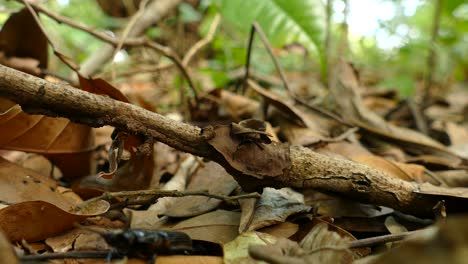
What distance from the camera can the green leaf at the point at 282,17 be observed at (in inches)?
111

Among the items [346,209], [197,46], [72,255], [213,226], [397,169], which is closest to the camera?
[72,255]

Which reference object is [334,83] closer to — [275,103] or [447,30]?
[275,103]

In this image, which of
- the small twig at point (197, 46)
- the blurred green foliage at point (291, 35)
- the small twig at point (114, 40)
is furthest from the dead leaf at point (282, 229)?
the blurred green foliage at point (291, 35)

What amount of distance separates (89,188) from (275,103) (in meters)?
1.01

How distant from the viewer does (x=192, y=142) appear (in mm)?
1175

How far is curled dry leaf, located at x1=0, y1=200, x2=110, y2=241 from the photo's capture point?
115 centimetres

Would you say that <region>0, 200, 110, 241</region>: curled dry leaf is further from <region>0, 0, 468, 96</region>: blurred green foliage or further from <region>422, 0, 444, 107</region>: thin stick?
<region>422, 0, 444, 107</region>: thin stick

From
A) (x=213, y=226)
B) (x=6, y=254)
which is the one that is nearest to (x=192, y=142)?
(x=213, y=226)

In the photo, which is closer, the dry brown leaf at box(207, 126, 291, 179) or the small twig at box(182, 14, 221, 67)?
the dry brown leaf at box(207, 126, 291, 179)

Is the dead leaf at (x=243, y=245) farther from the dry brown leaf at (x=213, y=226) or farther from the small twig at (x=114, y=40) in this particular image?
the small twig at (x=114, y=40)

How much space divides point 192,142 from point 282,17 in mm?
1983

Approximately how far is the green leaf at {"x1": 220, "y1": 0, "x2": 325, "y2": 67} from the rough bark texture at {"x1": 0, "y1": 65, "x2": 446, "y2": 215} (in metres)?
1.62

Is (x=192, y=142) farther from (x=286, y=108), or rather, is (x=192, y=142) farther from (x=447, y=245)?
(x=286, y=108)

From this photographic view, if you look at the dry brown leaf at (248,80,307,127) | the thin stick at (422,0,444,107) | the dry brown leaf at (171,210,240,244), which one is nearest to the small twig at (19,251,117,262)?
the dry brown leaf at (171,210,240,244)
